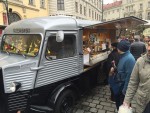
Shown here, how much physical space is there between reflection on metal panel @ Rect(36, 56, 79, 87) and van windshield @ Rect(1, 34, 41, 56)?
46 cm

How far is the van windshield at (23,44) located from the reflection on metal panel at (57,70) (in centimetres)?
46

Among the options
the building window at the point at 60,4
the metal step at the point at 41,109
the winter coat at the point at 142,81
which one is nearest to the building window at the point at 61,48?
the metal step at the point at 41,109

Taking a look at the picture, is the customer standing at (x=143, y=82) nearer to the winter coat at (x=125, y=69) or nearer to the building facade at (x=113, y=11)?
the winter coat at (x=125, y=69)

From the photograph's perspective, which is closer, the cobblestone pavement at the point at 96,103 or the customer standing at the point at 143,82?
the customer standing at the point at 143,82

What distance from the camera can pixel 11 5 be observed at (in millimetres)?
20188

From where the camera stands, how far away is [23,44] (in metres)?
4.41

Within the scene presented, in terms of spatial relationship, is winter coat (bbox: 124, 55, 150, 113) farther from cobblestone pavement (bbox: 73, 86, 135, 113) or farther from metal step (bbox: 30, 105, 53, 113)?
cobblestone pavement (bbox: 73, 86, 135, 113)

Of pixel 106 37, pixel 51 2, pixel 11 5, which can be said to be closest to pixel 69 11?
pixel 51 2

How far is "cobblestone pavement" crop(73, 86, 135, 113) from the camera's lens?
5.19 meters

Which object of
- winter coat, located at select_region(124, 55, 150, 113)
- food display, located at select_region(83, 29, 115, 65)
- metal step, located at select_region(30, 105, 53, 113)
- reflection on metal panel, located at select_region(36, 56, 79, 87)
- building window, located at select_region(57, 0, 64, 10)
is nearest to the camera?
winter coat, located at select_region(124, 55, 150, 113)

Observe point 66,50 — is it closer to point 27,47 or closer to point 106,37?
point 27,47

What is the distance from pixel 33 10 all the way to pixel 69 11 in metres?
8.92

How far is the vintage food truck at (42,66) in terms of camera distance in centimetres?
372

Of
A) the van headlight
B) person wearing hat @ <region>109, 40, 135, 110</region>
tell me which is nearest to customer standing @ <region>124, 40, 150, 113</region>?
person wearing hat @ <region>109, 40, 135, 110</region>
